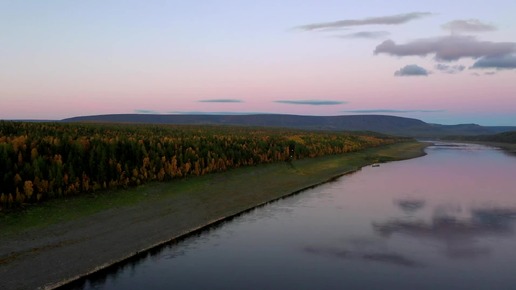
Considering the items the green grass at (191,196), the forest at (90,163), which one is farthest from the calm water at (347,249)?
the forest at (90,163)

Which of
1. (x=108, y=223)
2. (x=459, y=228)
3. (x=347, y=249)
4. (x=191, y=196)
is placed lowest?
(x=347, y=249)

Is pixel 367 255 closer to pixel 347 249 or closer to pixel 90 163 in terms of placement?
pixel 347 249

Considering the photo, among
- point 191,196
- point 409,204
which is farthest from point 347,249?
point 191,196

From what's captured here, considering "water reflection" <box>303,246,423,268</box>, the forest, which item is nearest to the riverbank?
the forest

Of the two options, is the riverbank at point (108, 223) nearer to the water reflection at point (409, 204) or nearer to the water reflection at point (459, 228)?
the water reflection at point (409, 204)

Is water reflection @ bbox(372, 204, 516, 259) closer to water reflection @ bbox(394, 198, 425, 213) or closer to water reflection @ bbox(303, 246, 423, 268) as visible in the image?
water reflection @ bbox(394, 198, 425, 213)

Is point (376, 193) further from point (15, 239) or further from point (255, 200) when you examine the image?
point (15, 239)
